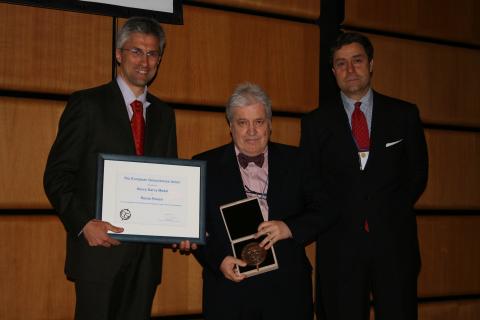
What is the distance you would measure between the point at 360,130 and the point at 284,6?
993 millimetres

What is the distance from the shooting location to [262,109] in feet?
6.97

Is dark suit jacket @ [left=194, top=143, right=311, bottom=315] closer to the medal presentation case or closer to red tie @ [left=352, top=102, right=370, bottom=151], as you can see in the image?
the medal presentation case

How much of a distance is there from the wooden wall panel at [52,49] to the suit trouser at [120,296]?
1.02m

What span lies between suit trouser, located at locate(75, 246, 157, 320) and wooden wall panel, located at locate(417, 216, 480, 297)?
206 cm

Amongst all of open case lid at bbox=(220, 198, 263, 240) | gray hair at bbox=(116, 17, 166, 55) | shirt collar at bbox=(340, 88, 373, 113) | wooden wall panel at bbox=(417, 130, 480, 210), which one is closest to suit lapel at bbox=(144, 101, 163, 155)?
gray hair at bbox=(116, 17, 166, 55)

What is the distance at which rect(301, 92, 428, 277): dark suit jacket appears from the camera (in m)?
2.50

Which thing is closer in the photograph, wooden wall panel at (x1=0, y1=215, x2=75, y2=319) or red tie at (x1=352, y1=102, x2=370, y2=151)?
wooden wall panel at (x1=0, y1=215, x2=75, y2=319)

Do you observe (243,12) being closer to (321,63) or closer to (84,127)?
(321,63)

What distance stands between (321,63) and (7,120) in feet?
6.11

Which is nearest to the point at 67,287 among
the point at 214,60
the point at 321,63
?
the point at 214,60

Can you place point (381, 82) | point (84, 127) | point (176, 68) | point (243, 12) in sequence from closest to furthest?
point (84, 127) → point (176, 68) → point (243, 12) → point (381, 82)

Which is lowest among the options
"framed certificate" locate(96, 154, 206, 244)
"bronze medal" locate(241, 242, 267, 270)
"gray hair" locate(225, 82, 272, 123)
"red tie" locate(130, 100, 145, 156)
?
"bronze medal" locate(241, 242, 267, 270)

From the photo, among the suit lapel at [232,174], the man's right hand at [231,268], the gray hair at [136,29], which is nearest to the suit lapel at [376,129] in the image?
the suit lapel at [232,174]

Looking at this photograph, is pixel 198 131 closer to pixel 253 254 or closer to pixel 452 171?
pixel 253 254
